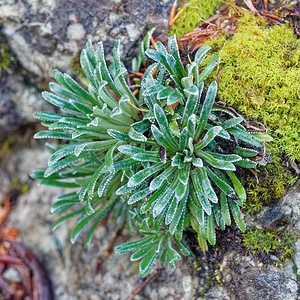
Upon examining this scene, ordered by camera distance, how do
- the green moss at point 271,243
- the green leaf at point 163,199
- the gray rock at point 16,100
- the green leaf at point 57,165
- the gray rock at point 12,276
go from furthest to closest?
the gray rock at point 12,276
the gray rock at point 16,100
the green leaf at point 57,165
the green moss at point 271,243
the green leaf at point 163,199

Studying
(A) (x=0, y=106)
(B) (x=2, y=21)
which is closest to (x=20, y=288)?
(A) (x=0, y=106)

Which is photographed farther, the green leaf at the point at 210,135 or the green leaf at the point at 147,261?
the green leaf at the point at 147,261

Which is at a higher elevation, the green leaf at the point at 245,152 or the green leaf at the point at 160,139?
the green leaf at the point at 160,139

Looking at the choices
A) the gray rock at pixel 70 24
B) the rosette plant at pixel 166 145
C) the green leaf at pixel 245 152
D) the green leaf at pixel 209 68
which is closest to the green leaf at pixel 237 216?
the rosette plant at pixel 166 145

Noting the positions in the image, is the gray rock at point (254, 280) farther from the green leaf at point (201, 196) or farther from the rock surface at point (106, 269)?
the green leaf at point (201, 196)

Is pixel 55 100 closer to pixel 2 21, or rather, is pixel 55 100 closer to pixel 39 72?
pixel 39 72

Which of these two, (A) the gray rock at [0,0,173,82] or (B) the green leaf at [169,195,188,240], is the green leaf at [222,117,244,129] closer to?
(B) the green leaf at [169,195,188,240]
